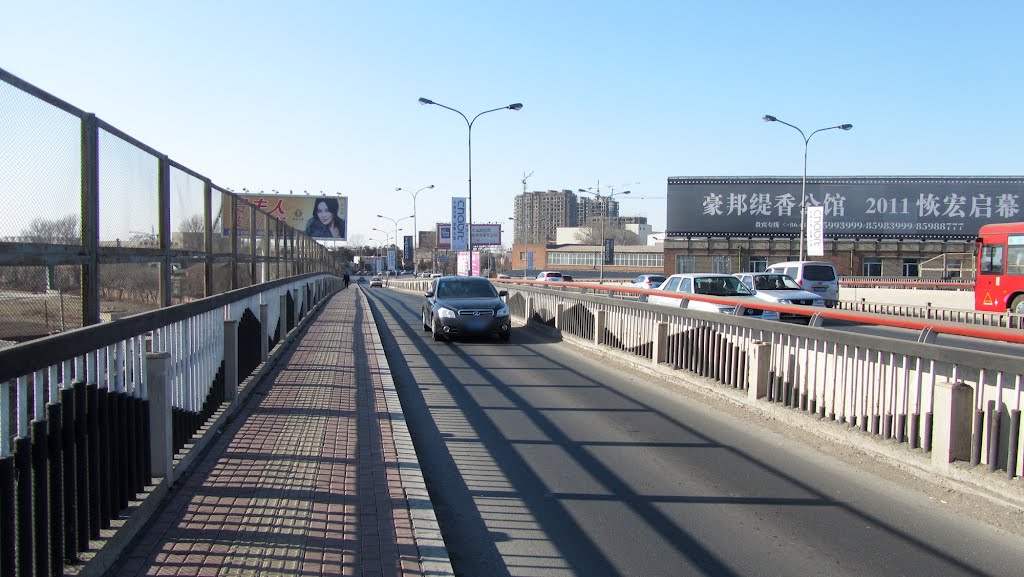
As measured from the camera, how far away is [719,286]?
17953 millimetres

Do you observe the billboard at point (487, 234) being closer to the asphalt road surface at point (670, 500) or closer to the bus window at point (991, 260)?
the bus window at point (991, 260)

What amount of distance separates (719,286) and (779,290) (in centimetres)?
466

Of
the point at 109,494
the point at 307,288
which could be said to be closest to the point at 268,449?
the point at 109,494

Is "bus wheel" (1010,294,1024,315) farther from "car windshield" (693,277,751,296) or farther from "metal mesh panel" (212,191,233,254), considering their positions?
"metal mesh panel" (212,191,233,254)

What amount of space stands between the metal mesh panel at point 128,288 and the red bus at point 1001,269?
2338 cm

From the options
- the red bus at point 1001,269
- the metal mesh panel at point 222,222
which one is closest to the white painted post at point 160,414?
the metal mesh panel at point 222,222

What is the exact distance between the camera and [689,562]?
15.0 feet

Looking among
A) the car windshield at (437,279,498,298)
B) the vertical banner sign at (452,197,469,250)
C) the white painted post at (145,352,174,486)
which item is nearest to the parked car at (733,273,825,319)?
the car windshield at (437,279,498,298)

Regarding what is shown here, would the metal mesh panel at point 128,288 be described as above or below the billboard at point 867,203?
below

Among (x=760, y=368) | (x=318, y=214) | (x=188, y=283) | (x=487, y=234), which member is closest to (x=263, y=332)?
(x=188, y=283)

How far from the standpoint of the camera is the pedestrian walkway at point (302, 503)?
4.17m

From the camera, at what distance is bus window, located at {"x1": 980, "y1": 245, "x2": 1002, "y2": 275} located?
23.0 m

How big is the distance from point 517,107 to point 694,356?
26451mm

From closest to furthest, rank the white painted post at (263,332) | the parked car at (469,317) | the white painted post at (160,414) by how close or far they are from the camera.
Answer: the white painted post at (160,414)
the white painted post at (263,332)
the parked car at (469,317)
